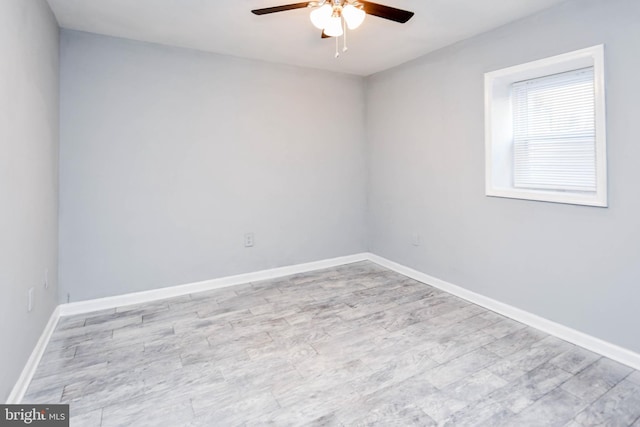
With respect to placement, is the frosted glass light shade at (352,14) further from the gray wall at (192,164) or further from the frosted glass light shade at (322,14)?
the gray wall at (192,164)

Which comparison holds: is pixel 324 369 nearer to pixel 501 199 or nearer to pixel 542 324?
pixel 542 324

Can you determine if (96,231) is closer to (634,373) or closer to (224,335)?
(224,335)

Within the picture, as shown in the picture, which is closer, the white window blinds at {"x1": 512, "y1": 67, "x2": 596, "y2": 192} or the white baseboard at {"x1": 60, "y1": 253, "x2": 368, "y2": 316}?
the white window blinds at {"x1": 512, "y1": 67, "x2": 596, "y2": 192}

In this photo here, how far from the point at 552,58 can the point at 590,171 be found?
85 cm

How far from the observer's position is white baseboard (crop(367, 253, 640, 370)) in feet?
7.02

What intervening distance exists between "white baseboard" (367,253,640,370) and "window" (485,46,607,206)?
90 centimetres

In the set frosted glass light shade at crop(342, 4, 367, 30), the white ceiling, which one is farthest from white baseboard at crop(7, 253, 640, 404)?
frosted glass light shade at crop(342, 4, 367, 30)

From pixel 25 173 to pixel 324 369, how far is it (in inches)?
82.6

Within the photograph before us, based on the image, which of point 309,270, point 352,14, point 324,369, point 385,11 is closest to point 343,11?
point 352,14

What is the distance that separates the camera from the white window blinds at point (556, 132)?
2486 mm

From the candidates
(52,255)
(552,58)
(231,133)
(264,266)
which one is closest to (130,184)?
(52,255)

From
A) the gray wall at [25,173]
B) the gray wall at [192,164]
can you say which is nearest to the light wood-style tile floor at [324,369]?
the gray wall at [25,173]

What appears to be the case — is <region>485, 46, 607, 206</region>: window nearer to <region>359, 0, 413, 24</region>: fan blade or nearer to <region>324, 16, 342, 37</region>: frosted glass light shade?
<region>359, 0, 413, 24</region>: fan blade

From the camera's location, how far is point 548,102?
2723 mm
